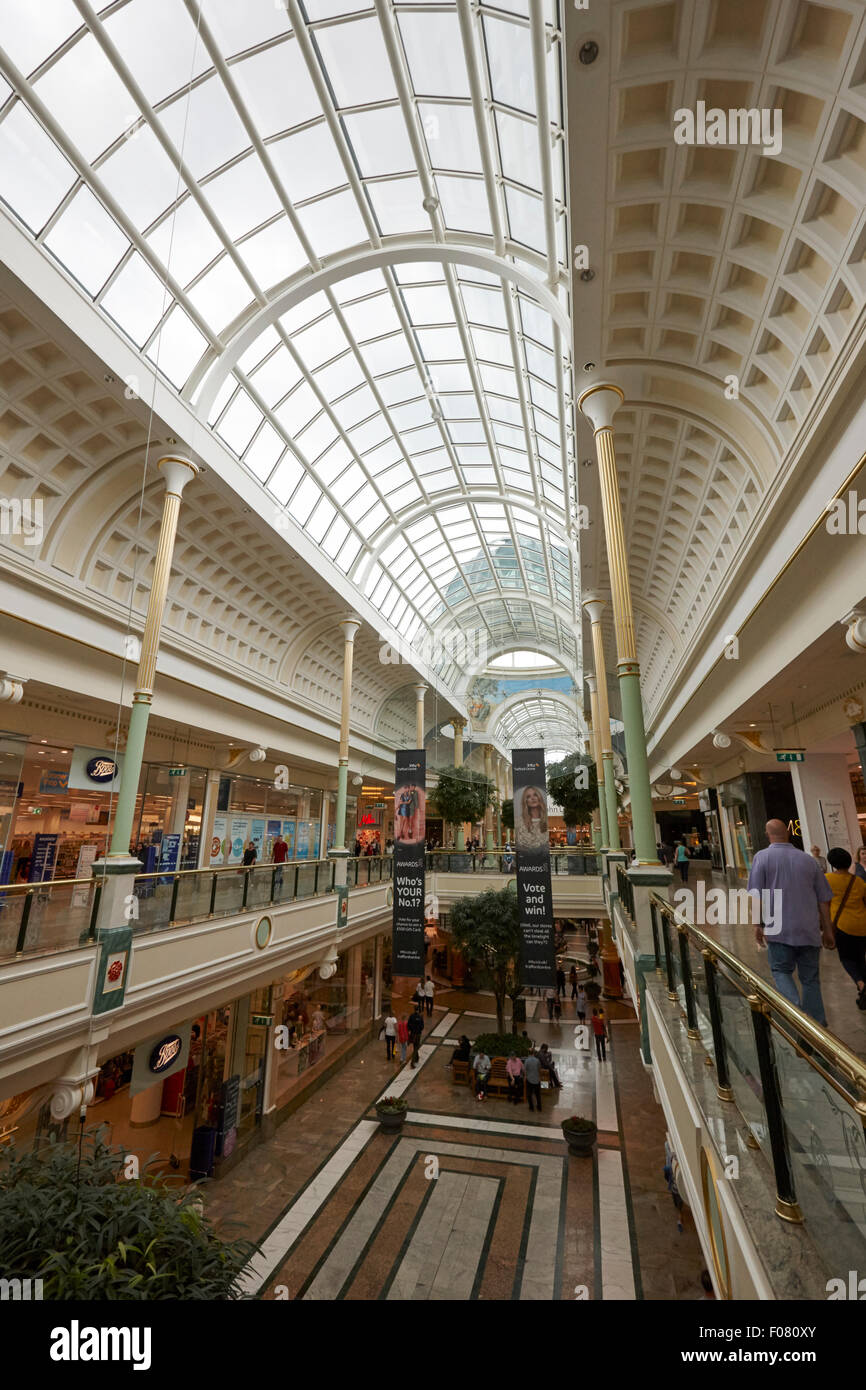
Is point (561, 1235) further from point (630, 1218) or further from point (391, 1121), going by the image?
point (391, 1121)

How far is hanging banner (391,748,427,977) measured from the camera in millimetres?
14180

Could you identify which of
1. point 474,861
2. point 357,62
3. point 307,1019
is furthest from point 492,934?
point 357,62

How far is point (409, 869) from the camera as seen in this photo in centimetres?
1473

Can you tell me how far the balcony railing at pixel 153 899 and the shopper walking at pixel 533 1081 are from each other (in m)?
6.67

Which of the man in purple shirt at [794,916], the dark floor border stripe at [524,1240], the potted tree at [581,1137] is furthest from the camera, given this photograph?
the potted tree at [581,1137]

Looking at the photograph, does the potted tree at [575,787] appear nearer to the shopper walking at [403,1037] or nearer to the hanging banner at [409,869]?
the hanging banner at [409,869]

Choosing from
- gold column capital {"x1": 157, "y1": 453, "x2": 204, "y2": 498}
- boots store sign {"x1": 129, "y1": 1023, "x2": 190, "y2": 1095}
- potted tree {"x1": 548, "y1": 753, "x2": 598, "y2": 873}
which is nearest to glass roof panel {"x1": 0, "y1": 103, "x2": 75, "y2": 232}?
gold column capital {"x1": 157, "y1": 453, "x2": 204, "y2": 498}

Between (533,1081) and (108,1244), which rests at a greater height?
(108,1244)

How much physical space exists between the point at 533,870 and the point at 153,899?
8373 mm

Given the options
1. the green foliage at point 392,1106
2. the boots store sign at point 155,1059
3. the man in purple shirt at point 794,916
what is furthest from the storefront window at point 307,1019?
the man in purple shirt at point 794,916

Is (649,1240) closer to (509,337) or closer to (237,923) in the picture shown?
(237,923)

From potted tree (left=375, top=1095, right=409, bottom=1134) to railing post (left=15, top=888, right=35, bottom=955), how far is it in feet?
33.6

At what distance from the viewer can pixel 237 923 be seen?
1147 cm

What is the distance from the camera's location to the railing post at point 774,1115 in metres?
2.46
